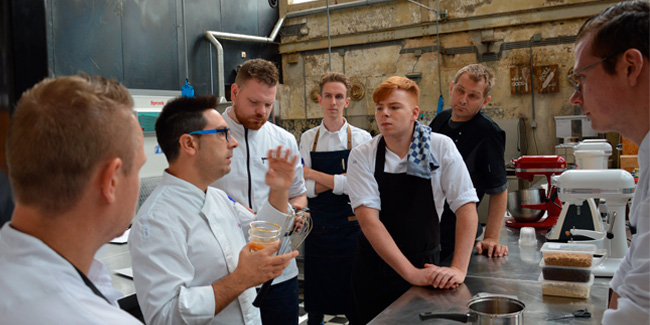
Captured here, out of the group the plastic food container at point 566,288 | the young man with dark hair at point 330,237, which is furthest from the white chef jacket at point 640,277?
the young man with dark hair at point 330,237

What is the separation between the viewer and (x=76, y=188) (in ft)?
2.79

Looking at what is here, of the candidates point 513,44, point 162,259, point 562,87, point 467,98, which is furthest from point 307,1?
point 162,259

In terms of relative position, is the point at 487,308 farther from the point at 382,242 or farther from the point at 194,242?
the point at 194,242

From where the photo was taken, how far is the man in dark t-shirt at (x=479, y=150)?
2594 mm

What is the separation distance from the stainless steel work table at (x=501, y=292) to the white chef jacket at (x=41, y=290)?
1018 mm

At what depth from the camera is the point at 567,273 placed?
1.82 m

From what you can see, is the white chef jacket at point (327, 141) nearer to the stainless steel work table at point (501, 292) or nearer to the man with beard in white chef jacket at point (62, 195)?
the stainless steel work table at point (501, 292)

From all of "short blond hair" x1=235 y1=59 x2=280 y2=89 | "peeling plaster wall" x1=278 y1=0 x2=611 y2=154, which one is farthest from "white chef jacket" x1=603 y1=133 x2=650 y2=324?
"peeling plaster wall" x1=278 y1=0 x2=611 y2=154

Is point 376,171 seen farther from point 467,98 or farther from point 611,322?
point 611,322

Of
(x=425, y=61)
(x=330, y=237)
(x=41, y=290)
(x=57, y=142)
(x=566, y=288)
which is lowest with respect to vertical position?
(x=330, y=237)

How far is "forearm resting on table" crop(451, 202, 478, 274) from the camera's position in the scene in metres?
2.07

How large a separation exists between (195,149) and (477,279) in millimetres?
1254

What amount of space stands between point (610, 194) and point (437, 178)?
0.72 metres

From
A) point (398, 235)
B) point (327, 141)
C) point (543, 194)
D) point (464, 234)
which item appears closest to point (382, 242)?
point (398, 235)
